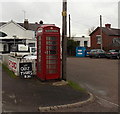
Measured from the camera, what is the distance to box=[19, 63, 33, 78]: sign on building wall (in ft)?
34.0

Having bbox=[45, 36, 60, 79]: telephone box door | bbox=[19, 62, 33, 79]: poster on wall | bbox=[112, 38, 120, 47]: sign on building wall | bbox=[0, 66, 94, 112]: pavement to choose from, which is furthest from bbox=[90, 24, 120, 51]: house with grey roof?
bbox=[0, 66, 94, 112]: pavement

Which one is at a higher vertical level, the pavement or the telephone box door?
the telephone box door

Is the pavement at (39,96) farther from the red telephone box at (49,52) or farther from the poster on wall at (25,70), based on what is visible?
the poster on wall at (25,70)

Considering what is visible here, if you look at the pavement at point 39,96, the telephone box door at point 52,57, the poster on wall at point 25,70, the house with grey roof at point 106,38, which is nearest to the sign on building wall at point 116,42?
the house with grey roof at point 106,38

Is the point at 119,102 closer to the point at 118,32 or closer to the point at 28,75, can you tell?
the point at 28,75

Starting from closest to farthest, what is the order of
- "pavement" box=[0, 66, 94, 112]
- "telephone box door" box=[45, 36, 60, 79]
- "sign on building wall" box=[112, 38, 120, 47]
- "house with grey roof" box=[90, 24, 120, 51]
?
"pavement" box=[0, 66, 94, 112] < "telephone box door" box=[45, 36, 60, 79] < "sign on building wall" box=[112, 38, 120, 47] < "house with grey roof" box=[90, 24, 120, 51]

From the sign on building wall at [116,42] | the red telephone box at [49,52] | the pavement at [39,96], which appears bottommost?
the pavement at [39,96]

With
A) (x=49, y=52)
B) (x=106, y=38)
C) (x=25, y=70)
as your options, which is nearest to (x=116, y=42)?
(x=106, y=38)

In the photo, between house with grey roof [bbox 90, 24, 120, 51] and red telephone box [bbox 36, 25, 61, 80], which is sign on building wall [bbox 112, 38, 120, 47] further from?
red telephone box [bbox 36, 25, 61, 80]

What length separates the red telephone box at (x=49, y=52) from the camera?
9391 mm

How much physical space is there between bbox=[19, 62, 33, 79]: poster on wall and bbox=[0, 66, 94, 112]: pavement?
3.29 ft

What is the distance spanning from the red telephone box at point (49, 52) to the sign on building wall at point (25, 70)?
845 millimetres

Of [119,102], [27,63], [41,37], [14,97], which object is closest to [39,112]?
[14,97]

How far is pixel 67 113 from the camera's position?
18.7 feet
